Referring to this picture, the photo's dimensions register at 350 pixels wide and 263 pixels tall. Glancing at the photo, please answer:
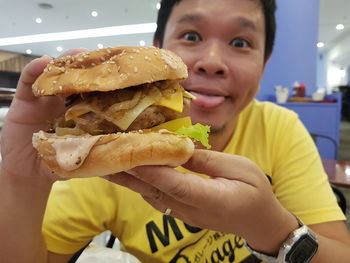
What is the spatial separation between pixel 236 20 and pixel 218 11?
0.09m

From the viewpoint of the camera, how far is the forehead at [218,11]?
128 cm

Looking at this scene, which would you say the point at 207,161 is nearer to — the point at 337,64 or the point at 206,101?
the point at 206,101

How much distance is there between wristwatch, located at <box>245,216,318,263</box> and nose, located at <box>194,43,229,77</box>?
686 mm

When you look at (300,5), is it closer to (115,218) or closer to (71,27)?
(115,218)

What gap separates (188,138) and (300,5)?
6.20 m

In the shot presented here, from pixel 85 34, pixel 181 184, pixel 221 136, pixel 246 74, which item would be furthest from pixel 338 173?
pixel 85 34

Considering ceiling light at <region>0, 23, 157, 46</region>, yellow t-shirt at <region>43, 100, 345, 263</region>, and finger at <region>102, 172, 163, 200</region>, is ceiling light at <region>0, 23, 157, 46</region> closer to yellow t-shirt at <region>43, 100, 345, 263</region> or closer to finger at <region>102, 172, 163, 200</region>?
yellow t-shirt at <region>43, 100, 345, 263</region>

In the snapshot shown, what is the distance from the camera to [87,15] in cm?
1155

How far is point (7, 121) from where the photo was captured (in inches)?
41.3

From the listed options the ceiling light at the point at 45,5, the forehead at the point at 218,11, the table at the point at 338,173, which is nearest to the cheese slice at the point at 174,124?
the forehead at the point at 218,11

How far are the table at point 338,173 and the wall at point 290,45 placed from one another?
11.0 ft

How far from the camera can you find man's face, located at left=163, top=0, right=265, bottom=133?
1.28 m

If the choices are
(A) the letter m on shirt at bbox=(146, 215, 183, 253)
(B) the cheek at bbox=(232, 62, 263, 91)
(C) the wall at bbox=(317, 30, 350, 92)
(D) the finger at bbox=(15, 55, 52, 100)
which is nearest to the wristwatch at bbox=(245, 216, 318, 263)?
(A) the letter m on shirt at bbox=(146, 215, 183, 253)

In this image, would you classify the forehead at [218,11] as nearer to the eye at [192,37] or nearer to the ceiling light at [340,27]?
the eye at [192,37]
